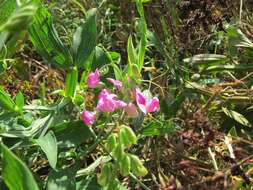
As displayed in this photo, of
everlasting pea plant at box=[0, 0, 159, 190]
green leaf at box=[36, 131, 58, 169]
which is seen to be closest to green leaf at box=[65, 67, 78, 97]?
everlasting pea plant at box=[0, 0, 159, 190]

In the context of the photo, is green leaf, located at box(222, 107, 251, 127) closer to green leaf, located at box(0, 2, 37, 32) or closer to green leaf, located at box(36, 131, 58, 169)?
green leaf, located at box(36, 131, 58, 169)

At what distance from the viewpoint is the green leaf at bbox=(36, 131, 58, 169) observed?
3.39 ft

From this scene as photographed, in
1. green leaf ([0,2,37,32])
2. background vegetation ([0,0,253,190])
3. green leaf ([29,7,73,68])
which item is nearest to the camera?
green leaf ([0,2,37,32])

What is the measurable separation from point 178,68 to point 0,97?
0.53 meters

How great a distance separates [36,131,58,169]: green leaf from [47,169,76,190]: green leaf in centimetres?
6

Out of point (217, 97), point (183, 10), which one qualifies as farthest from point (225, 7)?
point (217, 97)

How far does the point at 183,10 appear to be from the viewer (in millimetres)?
1428

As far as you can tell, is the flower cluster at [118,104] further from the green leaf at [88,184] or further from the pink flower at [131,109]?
the green leaf at [88,184]

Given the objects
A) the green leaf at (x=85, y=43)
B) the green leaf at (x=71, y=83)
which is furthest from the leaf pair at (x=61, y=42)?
the green leaf at (x=71, y=83)

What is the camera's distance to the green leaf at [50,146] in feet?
3.39

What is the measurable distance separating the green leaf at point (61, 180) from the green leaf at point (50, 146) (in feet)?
0.20

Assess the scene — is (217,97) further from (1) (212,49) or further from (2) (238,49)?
(1) (212,49)

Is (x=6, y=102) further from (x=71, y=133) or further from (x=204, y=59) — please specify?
(x=204, y=59)

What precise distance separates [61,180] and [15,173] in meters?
0.25
